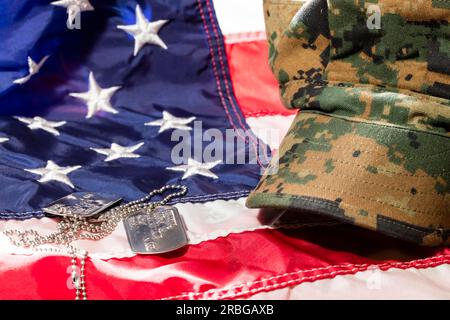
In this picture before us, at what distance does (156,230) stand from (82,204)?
12 centimetres

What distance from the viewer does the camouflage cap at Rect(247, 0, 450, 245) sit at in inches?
27.8

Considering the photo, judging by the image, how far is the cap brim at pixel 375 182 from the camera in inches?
27.5

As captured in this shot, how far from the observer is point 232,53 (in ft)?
4.00

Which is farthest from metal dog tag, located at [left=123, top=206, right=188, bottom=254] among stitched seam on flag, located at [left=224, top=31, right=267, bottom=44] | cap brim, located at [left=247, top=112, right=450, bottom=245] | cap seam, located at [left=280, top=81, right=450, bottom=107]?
stitched seam on flag, located at [left=224, top=31, right=267, bottom=44]

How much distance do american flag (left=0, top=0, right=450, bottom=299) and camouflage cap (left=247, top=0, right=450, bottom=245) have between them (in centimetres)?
7

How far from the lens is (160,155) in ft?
3.32

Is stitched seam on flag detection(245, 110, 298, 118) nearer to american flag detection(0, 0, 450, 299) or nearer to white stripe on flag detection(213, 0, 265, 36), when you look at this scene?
american flag detection(0, 0, 450, 299)
